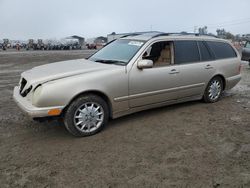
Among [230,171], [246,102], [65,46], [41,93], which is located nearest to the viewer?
[230,171]

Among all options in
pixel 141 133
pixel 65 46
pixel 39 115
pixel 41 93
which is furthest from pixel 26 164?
pixel 65 46

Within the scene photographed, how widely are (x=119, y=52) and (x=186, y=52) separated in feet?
4.88

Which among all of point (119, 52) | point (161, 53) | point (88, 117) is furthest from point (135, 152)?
point (161, 53)

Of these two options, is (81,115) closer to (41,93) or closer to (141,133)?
(41,93)

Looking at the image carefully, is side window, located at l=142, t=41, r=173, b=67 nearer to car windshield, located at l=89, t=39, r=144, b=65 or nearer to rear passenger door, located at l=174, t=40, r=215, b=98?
rear passenger door, located at l=174, t=40, r=215, b=98

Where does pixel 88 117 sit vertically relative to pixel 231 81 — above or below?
below

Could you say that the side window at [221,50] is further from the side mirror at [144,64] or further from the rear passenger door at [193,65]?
the side mirror at [144,64]

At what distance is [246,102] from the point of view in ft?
21.2

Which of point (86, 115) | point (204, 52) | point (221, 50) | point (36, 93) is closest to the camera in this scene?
point (36, 93)

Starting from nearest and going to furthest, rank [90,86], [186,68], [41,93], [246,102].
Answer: [41,93] → [90,86] → [186,68] → [246,102]

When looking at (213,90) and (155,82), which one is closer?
(155,82)

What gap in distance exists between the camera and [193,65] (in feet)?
18.2

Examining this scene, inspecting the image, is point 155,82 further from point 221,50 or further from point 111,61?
point 221,50

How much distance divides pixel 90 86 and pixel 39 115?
0.89m
